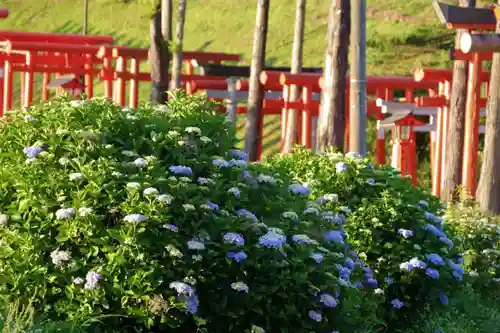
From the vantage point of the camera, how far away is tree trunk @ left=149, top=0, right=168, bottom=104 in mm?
28609

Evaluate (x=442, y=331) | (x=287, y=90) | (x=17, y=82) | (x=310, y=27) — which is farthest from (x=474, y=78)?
(x=17, y=82)

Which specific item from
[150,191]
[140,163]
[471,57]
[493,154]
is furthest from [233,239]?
[471,57]

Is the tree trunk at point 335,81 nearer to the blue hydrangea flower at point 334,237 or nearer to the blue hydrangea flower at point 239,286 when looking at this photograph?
the blue hydrangea flower at point 334,237

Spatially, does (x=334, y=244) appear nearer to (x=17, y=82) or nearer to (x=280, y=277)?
(x=280, y=277)

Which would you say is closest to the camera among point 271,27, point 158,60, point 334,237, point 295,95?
point 334,237

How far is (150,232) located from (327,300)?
4.47 ft

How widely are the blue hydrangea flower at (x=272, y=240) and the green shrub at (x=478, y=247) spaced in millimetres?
6498

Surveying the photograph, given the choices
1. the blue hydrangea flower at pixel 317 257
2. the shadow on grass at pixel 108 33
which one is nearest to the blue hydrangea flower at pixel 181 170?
the blue hydrangea flower at pixel 317 257

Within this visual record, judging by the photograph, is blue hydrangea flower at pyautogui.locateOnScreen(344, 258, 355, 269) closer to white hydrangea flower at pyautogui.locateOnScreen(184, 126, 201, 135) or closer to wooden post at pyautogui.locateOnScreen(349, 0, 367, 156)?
white hydrangea flower at pyautogui.locateOnScreen(184, 126, 201, 135)

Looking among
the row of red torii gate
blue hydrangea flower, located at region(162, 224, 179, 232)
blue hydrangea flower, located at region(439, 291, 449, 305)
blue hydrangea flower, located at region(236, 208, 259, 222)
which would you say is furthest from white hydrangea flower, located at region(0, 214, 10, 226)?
the row of red torii gate

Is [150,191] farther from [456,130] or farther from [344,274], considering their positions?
[456,130]

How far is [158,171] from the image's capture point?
8016 mm

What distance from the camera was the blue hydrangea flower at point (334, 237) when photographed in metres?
9.24

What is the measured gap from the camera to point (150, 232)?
25.3 feet
